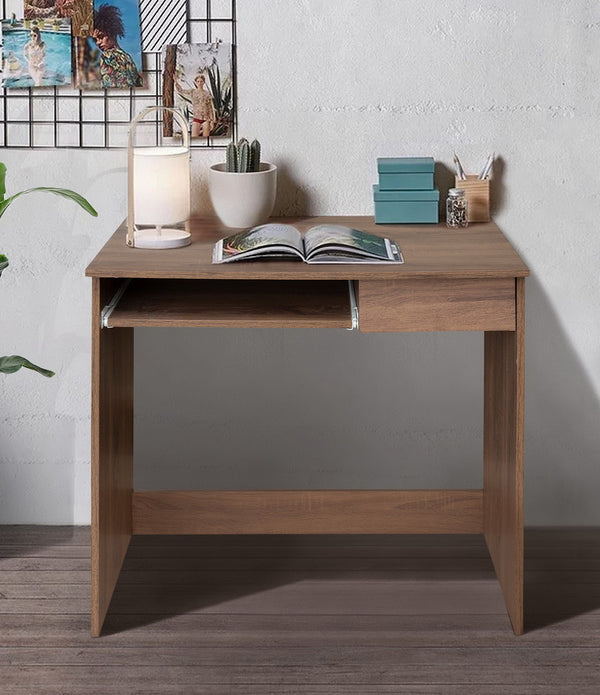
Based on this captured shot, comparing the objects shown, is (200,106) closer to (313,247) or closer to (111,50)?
(111,50)

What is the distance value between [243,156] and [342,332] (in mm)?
607

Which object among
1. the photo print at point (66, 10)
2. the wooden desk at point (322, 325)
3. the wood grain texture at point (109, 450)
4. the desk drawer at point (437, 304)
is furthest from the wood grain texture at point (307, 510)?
the photo print at point (66, 10)

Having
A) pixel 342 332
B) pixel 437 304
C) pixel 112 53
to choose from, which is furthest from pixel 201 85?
pixel 437 304

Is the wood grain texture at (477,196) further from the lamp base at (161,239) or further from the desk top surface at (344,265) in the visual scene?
the lamp base at (161,239)

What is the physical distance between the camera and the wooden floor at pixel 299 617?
237 cm

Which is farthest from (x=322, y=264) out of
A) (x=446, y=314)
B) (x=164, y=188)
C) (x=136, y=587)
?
(x=136, y=587)

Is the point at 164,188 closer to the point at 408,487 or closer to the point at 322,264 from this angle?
the point at 322,264

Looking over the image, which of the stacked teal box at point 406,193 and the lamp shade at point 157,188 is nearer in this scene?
the lamp shade at point 157,188

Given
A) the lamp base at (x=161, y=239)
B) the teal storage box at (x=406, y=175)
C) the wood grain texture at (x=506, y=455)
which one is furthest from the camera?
the teal storage box at (x=406, y=175)

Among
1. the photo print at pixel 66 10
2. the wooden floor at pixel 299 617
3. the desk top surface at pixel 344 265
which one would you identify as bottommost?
the wooden floor at pixel 299 617

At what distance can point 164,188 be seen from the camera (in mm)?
2672

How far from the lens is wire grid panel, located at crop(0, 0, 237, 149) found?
294cm

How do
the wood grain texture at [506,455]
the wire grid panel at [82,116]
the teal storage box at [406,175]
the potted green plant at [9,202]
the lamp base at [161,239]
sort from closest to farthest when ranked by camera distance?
the wood grain texture at [506,455]
the lamp base at [161,239]
the potted green plant at [9,202]
the teal storage box at [406,175]
the wire grid panel at [82,116]

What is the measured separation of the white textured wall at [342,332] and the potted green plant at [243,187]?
171 mm
